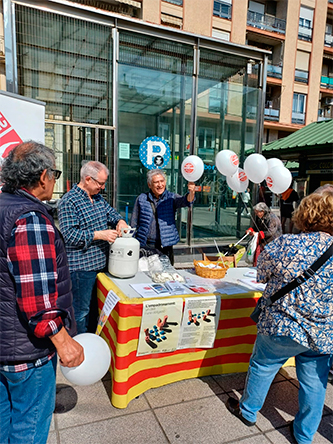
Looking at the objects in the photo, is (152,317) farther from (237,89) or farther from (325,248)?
(237,89)

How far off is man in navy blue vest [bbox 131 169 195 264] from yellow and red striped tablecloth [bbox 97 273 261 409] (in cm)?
90

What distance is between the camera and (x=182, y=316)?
7.71 ft

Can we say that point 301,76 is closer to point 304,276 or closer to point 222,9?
point 222,9

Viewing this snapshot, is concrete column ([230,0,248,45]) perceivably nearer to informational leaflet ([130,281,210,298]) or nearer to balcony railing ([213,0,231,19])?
balcony railing ([213,0,231,19])

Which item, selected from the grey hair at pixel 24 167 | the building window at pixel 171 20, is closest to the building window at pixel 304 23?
the building window at pixel 171 20

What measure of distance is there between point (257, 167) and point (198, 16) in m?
18.3

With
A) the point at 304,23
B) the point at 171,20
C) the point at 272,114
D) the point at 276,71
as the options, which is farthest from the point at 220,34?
the point at 304,23

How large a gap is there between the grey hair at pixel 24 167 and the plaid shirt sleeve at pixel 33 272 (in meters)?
0.20

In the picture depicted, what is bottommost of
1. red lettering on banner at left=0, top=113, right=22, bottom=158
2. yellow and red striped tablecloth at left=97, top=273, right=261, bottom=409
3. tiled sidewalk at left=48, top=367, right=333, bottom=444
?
tiled sidewalk at left=48, top=367, right=333, bottom=444

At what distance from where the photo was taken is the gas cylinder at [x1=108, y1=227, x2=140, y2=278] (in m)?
2.56

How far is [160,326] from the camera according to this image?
2281mm

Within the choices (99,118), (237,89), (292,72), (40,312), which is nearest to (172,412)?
(40,312)

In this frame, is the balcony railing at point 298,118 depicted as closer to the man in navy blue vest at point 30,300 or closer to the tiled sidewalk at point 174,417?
the tiled sidewalk at point 174,417

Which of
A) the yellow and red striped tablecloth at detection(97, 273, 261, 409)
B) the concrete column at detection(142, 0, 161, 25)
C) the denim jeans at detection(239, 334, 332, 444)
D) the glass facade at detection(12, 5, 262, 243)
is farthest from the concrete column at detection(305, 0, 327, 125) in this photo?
the denim jeans at detection(239, 334, 332, 444)
